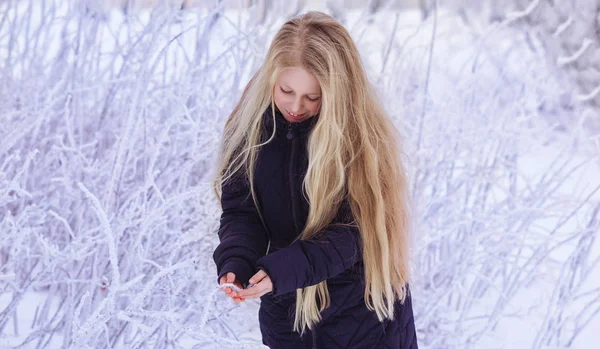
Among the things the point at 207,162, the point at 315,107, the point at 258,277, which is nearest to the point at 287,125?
the point at 315,107

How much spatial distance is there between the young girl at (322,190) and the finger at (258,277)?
11cm

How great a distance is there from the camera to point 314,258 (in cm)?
137

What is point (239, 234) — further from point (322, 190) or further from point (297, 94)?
point (297, 94)

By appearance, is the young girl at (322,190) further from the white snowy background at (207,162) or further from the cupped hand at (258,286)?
the white snowy background at (207,162)

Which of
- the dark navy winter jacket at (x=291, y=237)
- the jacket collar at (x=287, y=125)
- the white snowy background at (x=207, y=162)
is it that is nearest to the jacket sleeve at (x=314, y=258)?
the dark navy winter jacket at (x=291, y=237)

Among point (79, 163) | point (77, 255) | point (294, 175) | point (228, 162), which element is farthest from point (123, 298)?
point (294, 175)

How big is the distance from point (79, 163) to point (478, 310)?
1.63 meters

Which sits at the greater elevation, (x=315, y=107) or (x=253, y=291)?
(x=315, y=107)

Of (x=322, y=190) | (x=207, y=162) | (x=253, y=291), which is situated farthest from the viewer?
(x=207, y=162)

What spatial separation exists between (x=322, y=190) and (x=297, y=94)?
0.20 metres

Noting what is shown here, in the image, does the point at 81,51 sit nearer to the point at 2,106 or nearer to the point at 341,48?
the point at 2,106

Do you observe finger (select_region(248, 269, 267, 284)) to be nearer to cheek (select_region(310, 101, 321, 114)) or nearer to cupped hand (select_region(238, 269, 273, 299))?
cupped hand (select_region(238, 269, 273, 299))

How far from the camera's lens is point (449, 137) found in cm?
270

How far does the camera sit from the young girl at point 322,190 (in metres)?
1.51
